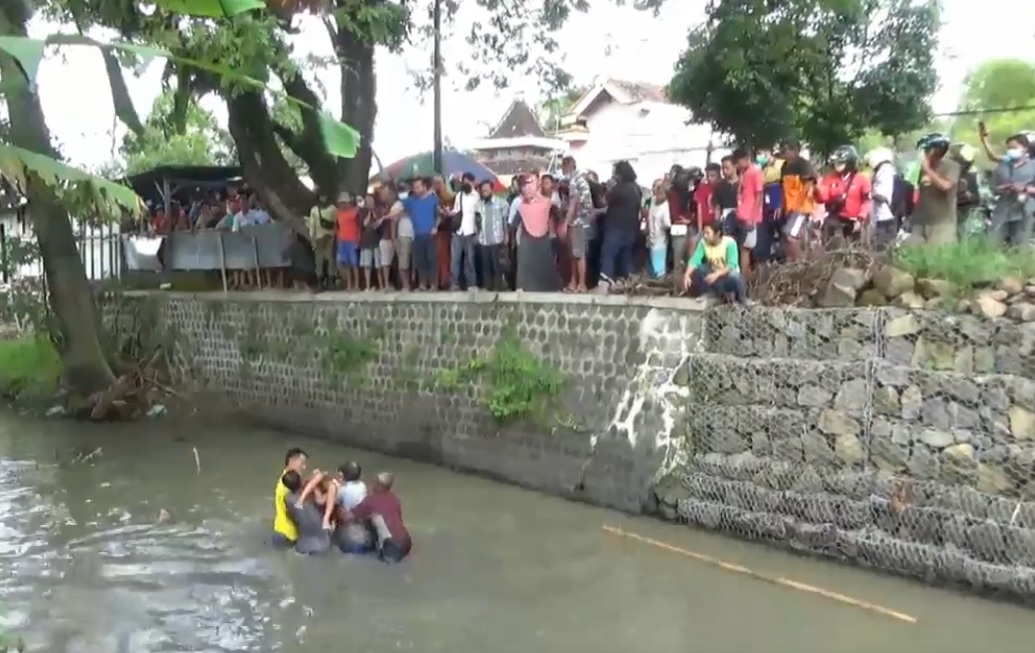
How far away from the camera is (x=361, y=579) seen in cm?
1070

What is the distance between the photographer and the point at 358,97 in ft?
63.6

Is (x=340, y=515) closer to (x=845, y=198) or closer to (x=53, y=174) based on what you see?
(x=845, y=198)

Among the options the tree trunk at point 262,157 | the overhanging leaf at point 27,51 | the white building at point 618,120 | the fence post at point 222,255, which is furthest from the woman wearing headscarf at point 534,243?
the white building at point 618,120

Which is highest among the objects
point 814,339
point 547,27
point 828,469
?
point 547,27

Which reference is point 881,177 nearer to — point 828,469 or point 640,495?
point 828,469

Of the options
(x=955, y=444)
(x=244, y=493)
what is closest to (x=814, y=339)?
(x=955, y=444)

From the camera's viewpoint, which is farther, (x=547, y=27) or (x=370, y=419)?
(x=547, y=27)

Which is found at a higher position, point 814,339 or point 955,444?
point 814,339

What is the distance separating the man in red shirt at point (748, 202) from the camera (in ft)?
38.8

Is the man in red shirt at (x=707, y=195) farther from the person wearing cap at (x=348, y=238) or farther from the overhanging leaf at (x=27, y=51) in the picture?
the overhanging leaf at (x=27, y=51)

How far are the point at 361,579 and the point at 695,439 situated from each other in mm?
3746

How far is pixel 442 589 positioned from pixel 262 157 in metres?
11.5

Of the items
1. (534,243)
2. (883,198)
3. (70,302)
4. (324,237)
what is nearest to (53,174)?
(883,198)

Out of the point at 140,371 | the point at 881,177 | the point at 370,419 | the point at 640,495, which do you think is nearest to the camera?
the point at 881,177
